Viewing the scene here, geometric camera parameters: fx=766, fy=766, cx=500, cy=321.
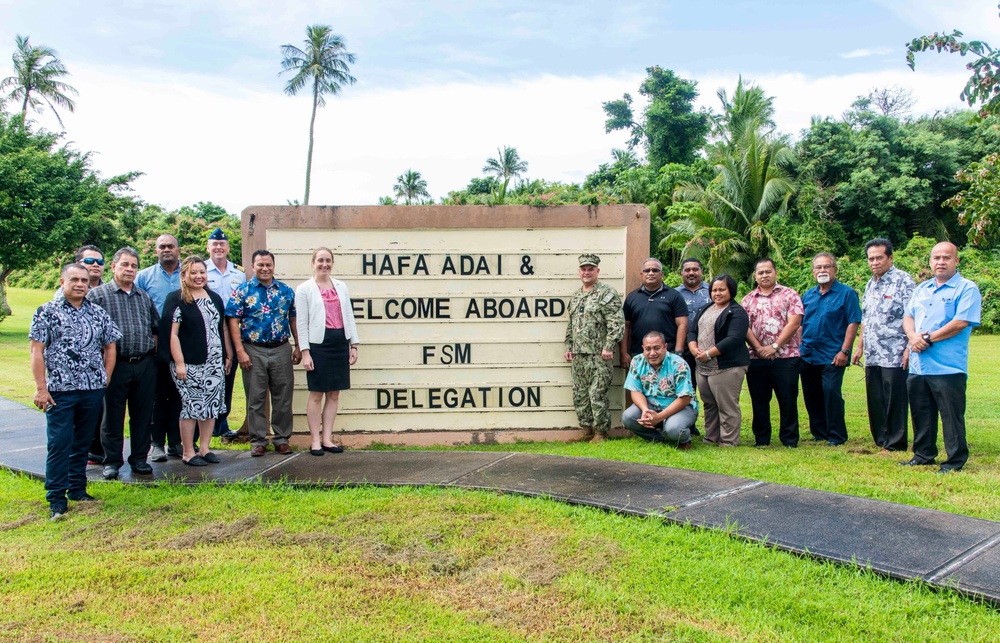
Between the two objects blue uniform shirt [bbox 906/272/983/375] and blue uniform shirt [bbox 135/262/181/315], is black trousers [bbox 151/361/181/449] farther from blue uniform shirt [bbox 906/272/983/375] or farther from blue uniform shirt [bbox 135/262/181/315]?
blue uniform shirt [bbox 906/272/983/375]

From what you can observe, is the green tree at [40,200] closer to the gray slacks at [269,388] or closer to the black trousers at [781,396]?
the gray slacks at [269,388]

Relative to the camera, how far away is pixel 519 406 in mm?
7887

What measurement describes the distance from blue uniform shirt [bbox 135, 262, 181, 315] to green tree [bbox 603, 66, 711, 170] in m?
33.3

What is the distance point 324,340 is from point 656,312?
3170mm

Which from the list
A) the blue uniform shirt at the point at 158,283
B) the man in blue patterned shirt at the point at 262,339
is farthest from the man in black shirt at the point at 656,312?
the blue uniform shirt at the point at 158,283

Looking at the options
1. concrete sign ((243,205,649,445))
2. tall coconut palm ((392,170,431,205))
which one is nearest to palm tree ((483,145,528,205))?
tall coconut palm ((392,170,431,205))

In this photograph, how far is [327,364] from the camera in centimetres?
689

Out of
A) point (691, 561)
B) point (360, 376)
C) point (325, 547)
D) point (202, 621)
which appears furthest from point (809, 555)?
point (360, 376)

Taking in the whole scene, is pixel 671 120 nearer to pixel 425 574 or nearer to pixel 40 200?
pixel 40 200

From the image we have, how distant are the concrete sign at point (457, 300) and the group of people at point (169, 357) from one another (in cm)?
61

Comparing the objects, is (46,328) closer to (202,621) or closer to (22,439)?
(202,621)

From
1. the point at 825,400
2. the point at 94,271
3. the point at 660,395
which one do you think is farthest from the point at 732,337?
the point at 94,271

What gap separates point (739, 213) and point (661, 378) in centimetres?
2156

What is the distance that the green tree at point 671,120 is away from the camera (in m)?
37.6
